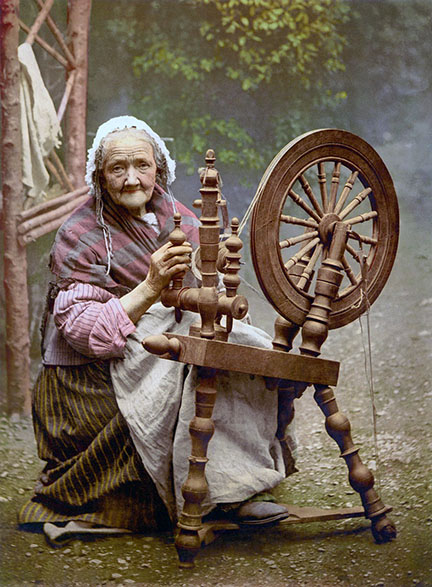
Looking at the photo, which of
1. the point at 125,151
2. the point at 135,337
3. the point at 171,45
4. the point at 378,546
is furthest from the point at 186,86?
the point at 378,546

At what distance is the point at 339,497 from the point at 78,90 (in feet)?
5.25

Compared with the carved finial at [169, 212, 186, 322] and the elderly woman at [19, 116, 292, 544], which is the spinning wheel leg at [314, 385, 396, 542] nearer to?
the elderly woman at [19, 116, 292, 544]

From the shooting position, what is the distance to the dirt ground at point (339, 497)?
8.46 ft

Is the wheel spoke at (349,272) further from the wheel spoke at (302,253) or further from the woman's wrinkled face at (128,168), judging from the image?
the woman's wrinkled face at (128,168)

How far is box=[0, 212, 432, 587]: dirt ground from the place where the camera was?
8.46 feet

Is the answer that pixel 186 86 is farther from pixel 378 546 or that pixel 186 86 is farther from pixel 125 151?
pixel 378 546

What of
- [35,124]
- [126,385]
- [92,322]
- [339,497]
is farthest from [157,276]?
[339,497]

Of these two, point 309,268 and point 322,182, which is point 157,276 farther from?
point 322,182

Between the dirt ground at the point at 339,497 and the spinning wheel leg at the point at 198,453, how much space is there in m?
0.17

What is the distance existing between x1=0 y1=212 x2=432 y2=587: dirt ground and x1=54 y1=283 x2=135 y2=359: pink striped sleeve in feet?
1.71

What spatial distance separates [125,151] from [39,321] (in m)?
0.73

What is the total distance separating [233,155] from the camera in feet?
9.57

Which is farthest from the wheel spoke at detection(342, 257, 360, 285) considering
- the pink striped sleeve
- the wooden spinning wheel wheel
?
the pink striped sleeve

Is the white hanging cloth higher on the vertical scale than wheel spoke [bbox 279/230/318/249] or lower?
higher
